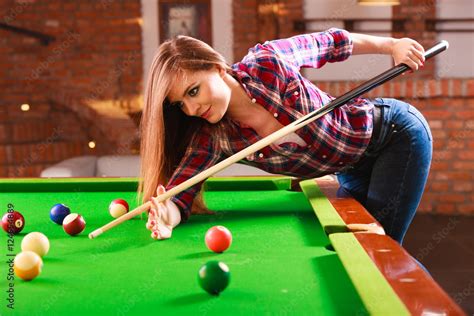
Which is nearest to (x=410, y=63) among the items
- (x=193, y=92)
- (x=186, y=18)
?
(x=193, y=92)

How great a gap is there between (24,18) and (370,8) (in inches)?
121

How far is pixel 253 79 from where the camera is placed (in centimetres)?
185

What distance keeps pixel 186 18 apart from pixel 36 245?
4.38m

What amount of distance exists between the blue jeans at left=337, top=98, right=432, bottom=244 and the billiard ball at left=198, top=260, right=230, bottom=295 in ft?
3.42

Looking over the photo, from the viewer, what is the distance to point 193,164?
6.05 ft

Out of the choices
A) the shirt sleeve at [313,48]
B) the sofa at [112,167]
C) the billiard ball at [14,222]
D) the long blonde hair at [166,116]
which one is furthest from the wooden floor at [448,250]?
the billiard ball at [14,222]

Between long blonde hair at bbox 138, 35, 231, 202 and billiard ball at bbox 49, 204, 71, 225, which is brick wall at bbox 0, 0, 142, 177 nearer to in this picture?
long blonde hair at bbox 138, 35, 231, 202

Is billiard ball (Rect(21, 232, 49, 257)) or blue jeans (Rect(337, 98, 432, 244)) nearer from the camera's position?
billiard ball (Rect(21, 232, 49, 257))

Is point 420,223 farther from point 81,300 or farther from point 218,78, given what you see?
point 81,300

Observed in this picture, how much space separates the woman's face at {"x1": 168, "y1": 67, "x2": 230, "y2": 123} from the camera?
1.65 metres

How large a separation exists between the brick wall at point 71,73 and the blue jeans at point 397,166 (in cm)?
375

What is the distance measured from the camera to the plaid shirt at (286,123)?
1845mm

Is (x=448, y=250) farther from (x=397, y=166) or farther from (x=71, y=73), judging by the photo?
(x=71, y=73)

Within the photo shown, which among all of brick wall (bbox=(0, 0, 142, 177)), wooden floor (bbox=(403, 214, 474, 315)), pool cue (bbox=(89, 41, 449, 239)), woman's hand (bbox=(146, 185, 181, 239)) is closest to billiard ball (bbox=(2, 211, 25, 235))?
pool cue (bbox=(89, 41, 449, 239))
